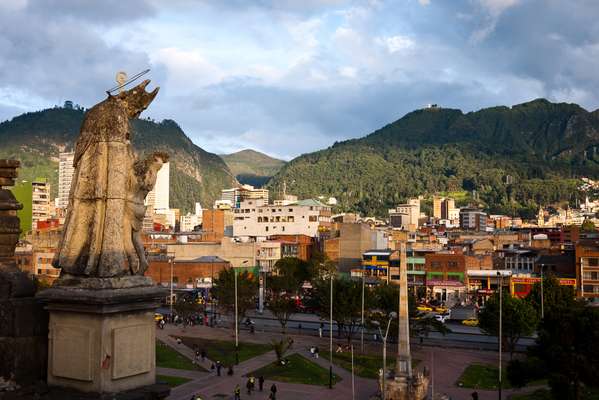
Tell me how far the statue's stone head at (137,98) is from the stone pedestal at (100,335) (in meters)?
2.05

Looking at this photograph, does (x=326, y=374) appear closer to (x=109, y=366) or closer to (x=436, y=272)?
(x=109, y=366)

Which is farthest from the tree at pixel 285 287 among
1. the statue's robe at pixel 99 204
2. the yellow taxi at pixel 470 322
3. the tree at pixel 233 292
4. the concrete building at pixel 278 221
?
the statue's robe at pixel 99 204

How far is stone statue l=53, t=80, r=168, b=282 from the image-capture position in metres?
6.63

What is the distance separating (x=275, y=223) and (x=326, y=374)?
79910 millimetres

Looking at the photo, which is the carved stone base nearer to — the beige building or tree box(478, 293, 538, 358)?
tree box(478, 293, 538, 358)

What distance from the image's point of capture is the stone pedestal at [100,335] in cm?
636

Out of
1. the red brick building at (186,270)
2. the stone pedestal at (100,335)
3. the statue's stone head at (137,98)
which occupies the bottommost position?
the red brick building at (186,270)

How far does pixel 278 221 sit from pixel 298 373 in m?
79.7

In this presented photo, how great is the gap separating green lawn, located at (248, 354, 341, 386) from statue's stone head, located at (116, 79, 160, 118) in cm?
3105

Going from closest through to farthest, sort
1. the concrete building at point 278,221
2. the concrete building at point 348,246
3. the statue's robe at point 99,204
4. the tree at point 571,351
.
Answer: the statue's robe at point 99,204, the tree at point 571,351, the concrete building at point 348,246, the concrete building at point 278,221

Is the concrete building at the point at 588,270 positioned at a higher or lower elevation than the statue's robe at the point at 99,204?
lower

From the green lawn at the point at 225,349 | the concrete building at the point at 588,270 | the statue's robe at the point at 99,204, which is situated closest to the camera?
the statue's robe at the point at 99,204

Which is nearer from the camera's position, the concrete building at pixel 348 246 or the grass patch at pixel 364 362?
the grass patch at pixel 364 362

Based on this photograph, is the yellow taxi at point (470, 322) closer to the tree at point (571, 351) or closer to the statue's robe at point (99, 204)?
the tree at point (571, 351)
